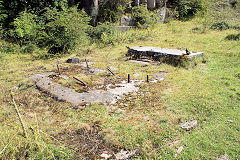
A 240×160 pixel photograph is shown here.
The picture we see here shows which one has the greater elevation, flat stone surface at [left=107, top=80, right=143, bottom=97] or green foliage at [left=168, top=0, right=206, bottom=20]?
green foliage at [left=168, top=0, right=206, bottom=20]

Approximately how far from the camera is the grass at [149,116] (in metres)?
2.66

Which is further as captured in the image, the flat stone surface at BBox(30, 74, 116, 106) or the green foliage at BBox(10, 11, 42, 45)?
the green foliage at BBox(10, 11, 42, 45)

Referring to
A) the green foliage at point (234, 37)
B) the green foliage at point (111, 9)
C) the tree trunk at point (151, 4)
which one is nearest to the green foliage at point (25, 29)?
the green foliage at point (111, 9)

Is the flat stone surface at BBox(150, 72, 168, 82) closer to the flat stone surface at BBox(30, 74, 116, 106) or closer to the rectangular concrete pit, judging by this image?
the rectangular concrete pit

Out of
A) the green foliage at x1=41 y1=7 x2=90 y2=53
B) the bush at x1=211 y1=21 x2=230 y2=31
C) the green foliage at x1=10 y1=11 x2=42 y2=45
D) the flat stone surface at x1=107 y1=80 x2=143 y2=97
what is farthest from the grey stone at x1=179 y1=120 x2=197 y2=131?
the bush at x1=211 y1=21 x2=230 y2=31

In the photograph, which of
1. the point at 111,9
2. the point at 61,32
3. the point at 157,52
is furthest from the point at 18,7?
the point at 157,52

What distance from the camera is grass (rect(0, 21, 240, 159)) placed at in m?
2.66

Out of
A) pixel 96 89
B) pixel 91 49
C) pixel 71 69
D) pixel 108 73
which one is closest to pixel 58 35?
pixel 91 49

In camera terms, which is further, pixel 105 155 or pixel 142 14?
pixel 142 14

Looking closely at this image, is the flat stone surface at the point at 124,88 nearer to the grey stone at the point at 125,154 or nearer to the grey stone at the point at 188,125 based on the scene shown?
the grey stone at the point at 188,125

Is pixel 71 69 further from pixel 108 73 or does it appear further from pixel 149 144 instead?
pixel 149 144

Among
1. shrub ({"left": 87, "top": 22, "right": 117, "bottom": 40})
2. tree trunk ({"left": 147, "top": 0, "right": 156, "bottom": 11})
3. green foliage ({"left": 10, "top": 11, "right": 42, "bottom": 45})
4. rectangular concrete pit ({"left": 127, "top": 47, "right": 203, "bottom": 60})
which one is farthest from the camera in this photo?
tree trunk ({"left": 147, "top": 0, "right": 156, "bottom": 11})

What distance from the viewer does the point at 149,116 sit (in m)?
3.66

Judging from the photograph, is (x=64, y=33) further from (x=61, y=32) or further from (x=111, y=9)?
(x=111, y=9)
